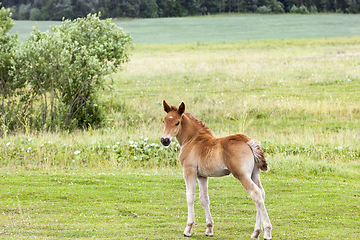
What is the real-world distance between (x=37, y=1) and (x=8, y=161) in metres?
137

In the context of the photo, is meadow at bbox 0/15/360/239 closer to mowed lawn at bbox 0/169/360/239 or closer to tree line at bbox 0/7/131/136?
mowed lawn at bbox 0/169/360/239

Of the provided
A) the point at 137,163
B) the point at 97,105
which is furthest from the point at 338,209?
the point at 97,105

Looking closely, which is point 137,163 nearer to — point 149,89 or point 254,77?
point 149,89

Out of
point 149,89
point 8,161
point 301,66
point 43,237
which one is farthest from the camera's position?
point 301,66

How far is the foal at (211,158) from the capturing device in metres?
7.68

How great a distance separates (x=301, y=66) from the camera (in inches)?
1604

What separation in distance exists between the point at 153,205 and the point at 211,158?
3.96 meters

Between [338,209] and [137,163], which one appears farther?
[137,163]

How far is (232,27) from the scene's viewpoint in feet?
424

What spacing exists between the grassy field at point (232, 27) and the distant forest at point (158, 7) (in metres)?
5.71

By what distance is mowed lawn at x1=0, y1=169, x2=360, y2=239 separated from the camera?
9.09m

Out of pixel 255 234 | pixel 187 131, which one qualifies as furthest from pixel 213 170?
pixel 255 234

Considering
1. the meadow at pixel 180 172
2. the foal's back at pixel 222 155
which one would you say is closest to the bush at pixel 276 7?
the meadow at pixel 180 172

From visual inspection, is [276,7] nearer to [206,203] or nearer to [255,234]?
[206,203]
